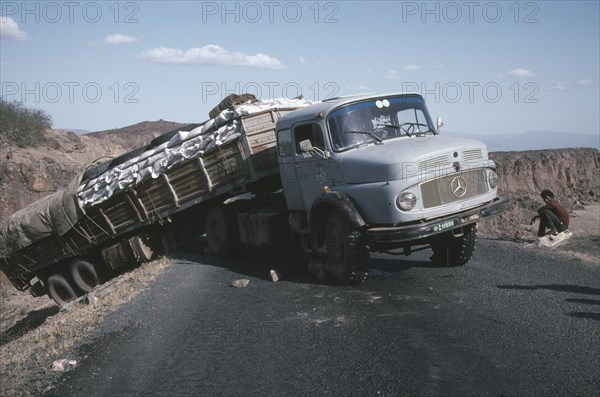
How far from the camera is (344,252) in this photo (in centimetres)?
786

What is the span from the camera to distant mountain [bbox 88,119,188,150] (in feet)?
130

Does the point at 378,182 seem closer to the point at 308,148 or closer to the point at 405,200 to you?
the point at 405,200

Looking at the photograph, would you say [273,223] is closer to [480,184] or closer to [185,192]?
[185,192]

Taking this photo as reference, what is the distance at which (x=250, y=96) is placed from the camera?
11.0 metres

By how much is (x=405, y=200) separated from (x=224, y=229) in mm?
4646

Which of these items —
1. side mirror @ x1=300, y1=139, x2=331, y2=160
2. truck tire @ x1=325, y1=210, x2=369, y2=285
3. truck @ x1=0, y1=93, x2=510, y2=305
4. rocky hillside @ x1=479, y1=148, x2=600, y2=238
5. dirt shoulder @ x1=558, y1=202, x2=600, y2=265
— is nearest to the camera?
truck @ x1=0, y1=93, x2=510, y2=305

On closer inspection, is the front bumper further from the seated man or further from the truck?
the seated man

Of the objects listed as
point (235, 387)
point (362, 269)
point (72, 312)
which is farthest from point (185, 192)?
point (235, 387)

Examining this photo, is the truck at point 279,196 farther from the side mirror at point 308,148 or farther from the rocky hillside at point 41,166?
the rocky hillside at point 41,166

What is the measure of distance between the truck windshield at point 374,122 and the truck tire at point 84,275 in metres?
7.27

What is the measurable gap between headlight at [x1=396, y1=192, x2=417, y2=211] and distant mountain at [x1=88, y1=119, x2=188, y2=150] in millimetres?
32669

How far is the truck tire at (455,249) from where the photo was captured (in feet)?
28.2

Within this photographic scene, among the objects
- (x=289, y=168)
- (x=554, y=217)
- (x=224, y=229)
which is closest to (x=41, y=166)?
(x=224, y=229)

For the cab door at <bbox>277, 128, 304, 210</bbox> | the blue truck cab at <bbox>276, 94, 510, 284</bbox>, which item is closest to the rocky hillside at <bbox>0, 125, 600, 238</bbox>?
the blue truck cab at <bbox>276, 94, 510, 284</bbox>
